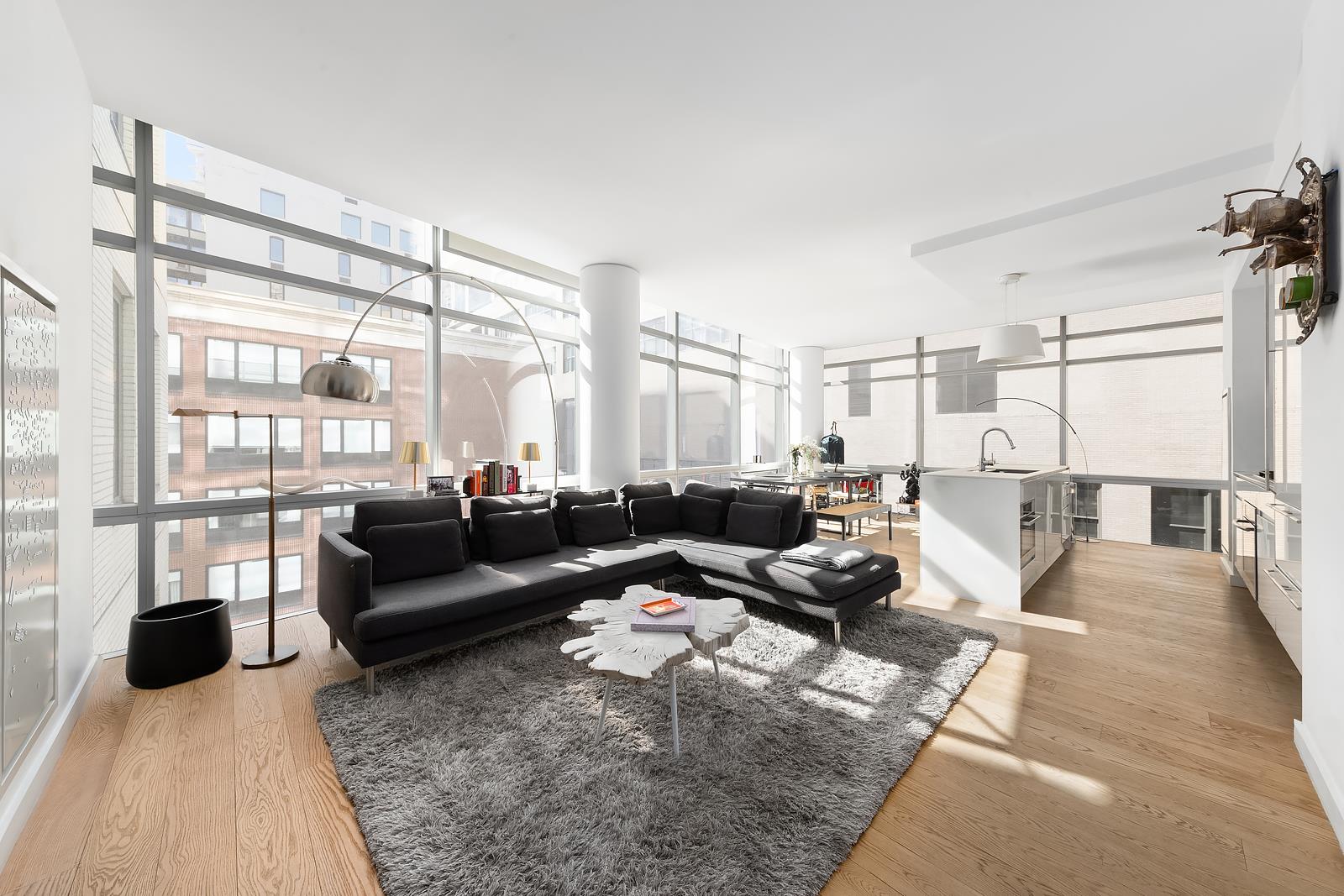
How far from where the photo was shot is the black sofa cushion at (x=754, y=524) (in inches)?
163

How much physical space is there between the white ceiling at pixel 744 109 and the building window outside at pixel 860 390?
14.7ft

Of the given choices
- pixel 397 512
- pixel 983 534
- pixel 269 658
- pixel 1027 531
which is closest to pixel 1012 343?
pixel 1027 531

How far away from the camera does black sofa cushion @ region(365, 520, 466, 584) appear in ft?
10.3

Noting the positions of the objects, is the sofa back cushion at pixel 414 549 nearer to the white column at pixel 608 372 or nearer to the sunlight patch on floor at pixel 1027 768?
the white column at pixel 608 372

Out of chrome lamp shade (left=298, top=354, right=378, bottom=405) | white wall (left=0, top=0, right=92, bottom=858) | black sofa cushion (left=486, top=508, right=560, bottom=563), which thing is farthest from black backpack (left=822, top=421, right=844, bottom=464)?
white wall (left=0, top=0, right=92, bottom=858)

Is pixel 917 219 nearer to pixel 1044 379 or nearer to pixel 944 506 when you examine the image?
pixel 944 506

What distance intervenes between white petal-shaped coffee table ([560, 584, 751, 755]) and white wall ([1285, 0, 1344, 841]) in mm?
2011

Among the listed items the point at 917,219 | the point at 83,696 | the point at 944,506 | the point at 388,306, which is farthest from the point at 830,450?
the point at 83,696

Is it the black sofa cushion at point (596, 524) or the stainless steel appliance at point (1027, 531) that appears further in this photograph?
the black sofa cushion at point (596, 524)

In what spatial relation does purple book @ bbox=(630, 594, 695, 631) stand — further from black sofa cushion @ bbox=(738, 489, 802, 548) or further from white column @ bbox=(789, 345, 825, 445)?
white column @ bbox=(789, 345, 825, 445)

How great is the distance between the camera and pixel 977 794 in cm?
184

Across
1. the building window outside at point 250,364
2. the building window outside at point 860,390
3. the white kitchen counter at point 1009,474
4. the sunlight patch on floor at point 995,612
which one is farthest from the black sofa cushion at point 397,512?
the building window outside at point 860,390

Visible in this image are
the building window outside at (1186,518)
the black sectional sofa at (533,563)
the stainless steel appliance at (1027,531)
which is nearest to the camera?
the black sectional sofa at (533,563)

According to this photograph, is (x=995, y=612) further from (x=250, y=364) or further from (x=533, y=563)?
(x=250, y=364)
